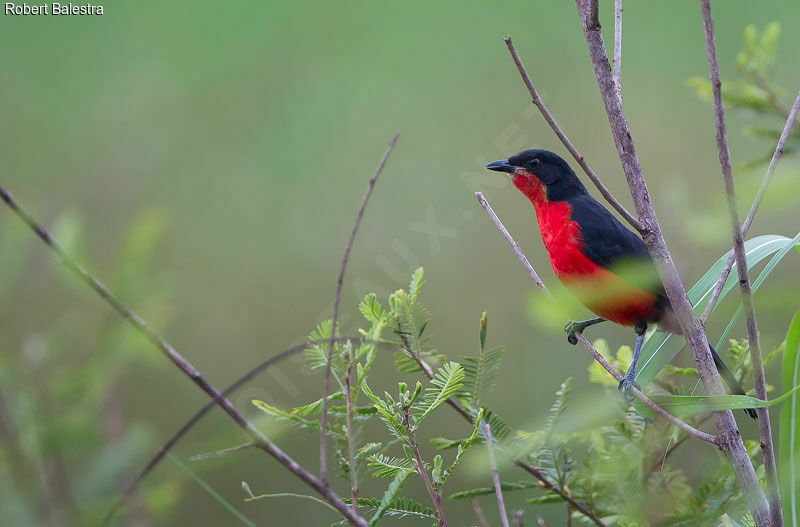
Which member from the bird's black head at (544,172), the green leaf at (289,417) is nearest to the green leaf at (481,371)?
the green leaf at (289,417)

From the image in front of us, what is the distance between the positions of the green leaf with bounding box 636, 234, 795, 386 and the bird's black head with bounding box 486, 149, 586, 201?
1.43 m

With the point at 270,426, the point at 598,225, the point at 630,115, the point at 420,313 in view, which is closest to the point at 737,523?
the point at 420,313

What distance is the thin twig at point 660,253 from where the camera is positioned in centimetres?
144

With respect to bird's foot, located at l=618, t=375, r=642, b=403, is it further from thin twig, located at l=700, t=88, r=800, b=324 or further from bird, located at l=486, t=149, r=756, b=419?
bird, located at l=486, t=149, r=756, b=419

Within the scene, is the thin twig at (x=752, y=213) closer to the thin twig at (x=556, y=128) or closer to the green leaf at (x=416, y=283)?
the thin twig at (x=556, y=128)

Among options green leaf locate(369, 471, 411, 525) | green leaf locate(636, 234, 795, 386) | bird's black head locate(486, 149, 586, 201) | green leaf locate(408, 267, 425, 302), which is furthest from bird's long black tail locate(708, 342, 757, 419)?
bird's black head locate(486, 149, 586, 201)

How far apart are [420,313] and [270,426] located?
34 centimetres

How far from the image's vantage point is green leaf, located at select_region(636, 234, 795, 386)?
164 cm

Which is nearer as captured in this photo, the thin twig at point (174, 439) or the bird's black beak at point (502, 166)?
the thin twig at point (174, 439)

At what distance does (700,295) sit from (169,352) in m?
1.24

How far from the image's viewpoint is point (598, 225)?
9.78 ft

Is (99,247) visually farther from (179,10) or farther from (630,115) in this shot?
(630,115)

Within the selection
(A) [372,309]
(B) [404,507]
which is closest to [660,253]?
(A) [372,309]

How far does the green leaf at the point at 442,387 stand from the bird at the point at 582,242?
3.01ft
